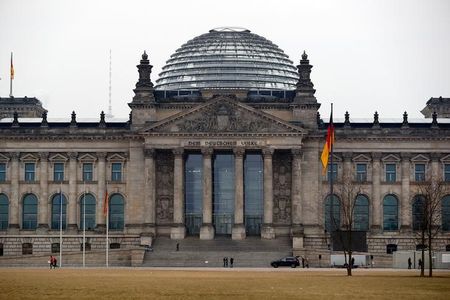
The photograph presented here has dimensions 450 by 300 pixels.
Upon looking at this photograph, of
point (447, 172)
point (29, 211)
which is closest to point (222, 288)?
point (447, 172)

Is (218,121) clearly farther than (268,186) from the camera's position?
Yes

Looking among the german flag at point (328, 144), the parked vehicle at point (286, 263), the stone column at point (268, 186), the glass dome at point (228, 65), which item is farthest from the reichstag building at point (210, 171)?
the parked vehicle at point (286, 263)

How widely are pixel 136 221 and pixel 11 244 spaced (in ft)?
50.4

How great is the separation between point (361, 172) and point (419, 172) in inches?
273

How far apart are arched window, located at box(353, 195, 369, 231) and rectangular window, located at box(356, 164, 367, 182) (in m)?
2.04

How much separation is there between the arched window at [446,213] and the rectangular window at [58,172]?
45992mm

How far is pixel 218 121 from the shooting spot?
15338 cm

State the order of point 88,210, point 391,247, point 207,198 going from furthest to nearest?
point 88,210
point 391,247
point 207,198

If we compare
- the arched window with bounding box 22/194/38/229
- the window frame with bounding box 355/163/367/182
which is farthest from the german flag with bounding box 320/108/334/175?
the arched window with bounding box 22/194/38/229

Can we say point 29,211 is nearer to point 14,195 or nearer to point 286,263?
point 14,195

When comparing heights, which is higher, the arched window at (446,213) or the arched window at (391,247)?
the arched window at (446,213)

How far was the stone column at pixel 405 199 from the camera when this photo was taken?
513 ft

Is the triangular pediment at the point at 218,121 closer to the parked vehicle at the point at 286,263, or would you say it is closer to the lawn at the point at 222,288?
the parked vehicle at the point at 286,263

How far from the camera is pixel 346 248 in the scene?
122 metres
